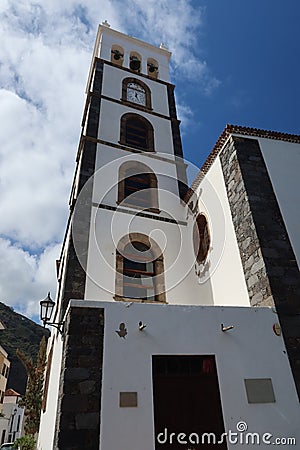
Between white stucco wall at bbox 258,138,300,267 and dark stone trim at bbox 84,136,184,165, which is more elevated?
dark stone trim at bbox 84,136,184,165

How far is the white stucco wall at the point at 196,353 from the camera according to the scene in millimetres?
4266

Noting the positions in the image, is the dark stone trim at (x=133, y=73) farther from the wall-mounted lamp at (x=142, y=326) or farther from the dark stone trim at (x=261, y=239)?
the wall-mounted lamp at (x=142, y=326)

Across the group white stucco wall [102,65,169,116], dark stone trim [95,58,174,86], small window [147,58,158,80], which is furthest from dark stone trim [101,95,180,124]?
small window [147,58,158,80]

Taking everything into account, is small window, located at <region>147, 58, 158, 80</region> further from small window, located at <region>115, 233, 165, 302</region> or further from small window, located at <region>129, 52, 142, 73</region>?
small window, located at <region>115, 233, 165, 302</region>

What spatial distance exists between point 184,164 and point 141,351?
7976mm

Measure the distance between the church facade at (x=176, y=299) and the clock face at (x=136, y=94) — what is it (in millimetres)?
2374

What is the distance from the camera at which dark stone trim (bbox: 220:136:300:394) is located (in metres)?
5.37

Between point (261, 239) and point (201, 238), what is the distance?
2682 millimetres

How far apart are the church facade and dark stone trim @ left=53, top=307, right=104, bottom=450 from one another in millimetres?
15

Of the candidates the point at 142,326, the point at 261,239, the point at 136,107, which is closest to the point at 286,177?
the point at 261,239

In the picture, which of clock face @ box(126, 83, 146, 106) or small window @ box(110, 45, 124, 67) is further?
small window @ box(110, 45, 124, 67)

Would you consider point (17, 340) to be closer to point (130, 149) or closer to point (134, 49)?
point (134, 49)

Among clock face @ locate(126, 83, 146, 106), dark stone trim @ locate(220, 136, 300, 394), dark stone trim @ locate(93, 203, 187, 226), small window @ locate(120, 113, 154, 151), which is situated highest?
clock face @ locate(126, 83, 146, 106)

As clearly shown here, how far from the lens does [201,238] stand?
8.62 m
